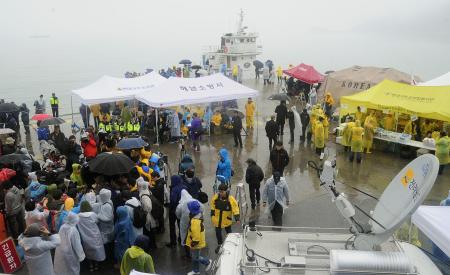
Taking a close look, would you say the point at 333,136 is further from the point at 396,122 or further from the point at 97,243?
the point at 97,243

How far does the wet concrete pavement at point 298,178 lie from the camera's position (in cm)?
812

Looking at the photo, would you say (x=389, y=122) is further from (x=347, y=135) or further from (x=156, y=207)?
(x=156, y=207)

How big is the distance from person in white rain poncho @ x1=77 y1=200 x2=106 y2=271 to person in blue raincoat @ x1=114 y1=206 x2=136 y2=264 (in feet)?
0.94

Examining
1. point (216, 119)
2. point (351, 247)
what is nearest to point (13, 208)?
point (351, 247)

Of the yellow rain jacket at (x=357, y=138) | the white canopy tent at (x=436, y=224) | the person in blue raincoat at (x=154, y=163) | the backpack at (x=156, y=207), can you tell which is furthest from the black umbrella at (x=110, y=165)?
the yellow rain jacket at (x=357, y=138)

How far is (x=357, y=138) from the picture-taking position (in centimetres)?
1247

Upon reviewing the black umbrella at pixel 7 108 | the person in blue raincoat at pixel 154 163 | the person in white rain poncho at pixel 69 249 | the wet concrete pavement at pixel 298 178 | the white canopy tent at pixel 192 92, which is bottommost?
the wet concrete pavement at pixel 298 178

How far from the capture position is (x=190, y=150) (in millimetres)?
14359

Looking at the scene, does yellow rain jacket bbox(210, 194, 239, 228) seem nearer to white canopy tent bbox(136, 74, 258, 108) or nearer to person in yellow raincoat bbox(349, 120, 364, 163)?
person in yellow raincoat bbox(349, 120, 364, 163)

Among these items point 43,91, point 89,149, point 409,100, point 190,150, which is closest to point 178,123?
point 190,150

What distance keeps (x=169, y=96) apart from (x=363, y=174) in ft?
23.2

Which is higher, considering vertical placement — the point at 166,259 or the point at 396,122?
the point at 396,122

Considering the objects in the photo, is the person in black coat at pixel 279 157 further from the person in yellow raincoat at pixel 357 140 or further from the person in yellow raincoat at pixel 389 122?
the person in yellow raincoat at pixel 389 122

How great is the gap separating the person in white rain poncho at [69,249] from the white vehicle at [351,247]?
271 cm
